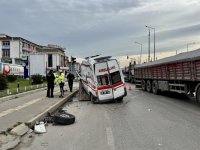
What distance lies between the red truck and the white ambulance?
3.29m

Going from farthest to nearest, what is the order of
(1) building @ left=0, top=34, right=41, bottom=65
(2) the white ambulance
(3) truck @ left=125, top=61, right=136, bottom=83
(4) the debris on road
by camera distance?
(1) building @ left=0, top=34, right=41, bottom=65 < (3) truck @ left=125, top=61, right=136, bottom=83 < (2) the white ambulance < (4) the debris on road

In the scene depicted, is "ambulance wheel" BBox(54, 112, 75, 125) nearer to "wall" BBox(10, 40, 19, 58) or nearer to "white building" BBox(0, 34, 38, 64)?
"white building" BBox(0, 34, 38, 64)

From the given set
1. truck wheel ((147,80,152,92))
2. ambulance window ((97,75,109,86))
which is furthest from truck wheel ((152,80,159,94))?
ambulance window ((97,75,109,86))

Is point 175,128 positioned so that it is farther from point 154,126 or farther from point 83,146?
point 83,146

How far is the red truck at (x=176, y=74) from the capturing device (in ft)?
55.6

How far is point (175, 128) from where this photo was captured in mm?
10258

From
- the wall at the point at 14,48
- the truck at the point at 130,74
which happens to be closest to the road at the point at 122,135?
the truck at the point at 130,74

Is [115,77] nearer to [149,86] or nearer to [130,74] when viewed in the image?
[149,86]

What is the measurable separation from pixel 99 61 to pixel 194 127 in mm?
10420

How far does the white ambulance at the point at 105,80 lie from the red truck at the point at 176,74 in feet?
10.8

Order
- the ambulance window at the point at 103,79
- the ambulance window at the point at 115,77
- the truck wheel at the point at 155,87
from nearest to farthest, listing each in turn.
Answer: the ambulance window at the point at 103,79, the ambulance window at the point at 115,77, the truck wheel at the point at 155,87

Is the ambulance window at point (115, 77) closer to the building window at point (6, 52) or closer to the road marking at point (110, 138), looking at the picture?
the road marking at point (110, 138)

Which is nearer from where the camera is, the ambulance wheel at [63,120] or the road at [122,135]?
the road at [122,135]

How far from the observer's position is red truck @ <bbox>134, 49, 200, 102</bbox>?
1694cm
